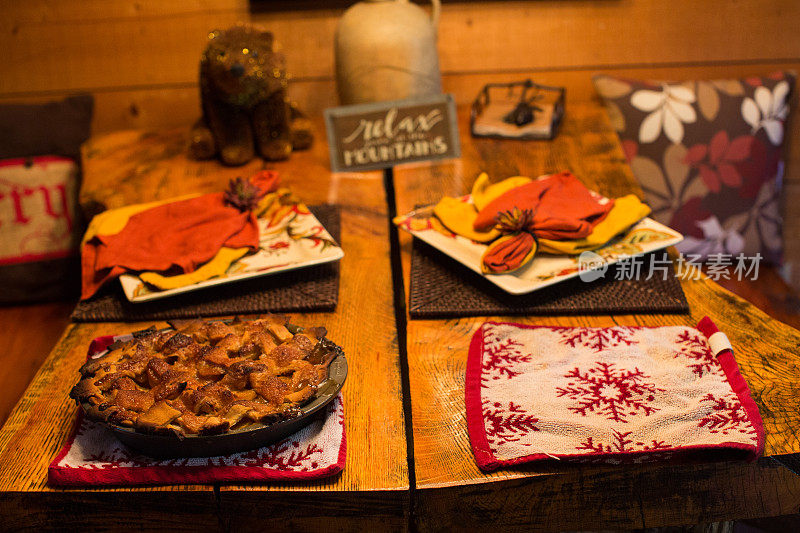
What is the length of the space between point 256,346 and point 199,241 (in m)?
0.37

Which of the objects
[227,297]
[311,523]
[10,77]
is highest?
[10,77]

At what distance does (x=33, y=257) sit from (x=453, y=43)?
118cm

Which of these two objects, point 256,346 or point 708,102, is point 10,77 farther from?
point 708,102

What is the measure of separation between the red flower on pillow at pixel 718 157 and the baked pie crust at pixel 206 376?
4.40 ft

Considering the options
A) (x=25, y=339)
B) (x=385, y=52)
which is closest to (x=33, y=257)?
(x=25, y=339)

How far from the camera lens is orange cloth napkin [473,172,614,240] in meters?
→ 1.16

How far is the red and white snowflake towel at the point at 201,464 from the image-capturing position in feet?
2.58

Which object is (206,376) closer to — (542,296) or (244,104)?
(542,296)

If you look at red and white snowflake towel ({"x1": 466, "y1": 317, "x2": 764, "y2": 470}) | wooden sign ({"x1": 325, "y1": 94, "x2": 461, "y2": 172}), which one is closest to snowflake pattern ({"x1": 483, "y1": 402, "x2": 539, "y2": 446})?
red and white snowflake towel ({"x1": 466, "y1": 317, "x2": 764, "y2": 470})

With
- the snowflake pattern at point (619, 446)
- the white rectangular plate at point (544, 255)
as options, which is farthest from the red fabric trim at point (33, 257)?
the snowflake pattern at point (619, 446)

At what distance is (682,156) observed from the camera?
74.1 inches

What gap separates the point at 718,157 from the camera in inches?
74.1

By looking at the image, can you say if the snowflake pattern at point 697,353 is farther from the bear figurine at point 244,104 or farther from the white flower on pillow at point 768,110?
the white flower on pillow at point 768,110

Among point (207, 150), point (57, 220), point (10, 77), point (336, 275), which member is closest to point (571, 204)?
point (336, 275)
